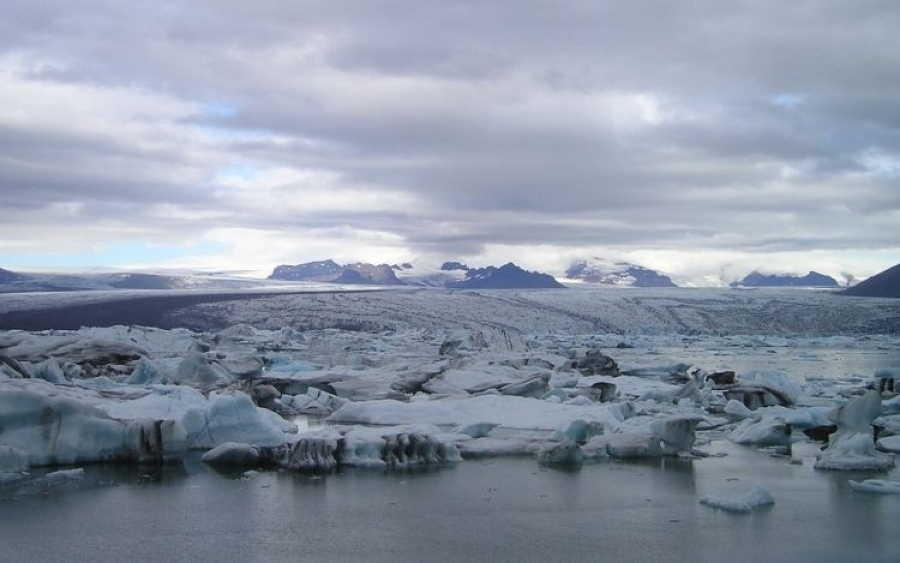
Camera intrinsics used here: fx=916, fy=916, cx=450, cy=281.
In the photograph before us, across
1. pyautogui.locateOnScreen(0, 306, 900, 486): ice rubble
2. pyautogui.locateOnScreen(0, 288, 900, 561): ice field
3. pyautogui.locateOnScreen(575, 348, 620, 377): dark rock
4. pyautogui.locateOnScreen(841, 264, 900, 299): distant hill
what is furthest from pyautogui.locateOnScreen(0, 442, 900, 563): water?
pyautogui.locateOnScreen(841, 264, 900, 299): distant hill

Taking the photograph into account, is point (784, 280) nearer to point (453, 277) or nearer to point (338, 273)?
point (453, 277)

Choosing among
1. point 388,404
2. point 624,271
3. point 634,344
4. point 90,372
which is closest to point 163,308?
point 634,344

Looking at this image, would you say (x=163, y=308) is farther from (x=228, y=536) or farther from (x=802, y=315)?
(x=228, y=536)

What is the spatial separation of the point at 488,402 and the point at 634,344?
1722cm

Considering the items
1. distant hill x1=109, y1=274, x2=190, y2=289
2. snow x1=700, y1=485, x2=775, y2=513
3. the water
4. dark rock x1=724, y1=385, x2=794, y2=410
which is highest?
distant hill x1=109, y1=274, x2=190, y2=289

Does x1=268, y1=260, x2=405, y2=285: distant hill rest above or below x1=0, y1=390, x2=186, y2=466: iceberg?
above

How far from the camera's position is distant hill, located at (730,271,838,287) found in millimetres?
100812

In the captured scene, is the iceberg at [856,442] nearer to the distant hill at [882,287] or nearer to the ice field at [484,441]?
the ice field at [484,441]

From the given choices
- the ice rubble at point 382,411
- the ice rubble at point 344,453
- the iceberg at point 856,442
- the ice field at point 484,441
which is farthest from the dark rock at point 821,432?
the ice rubble at point 344,453

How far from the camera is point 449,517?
6.17m

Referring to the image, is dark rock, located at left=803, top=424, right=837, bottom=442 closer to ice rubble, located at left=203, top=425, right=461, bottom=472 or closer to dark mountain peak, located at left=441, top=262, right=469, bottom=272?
ice rubble, located at left=203, top=425, right=461, bottom=472

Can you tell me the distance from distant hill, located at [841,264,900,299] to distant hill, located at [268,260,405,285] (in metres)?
38.5

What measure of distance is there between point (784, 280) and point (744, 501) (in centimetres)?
10137

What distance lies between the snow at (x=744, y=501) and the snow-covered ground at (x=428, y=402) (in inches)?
0.7
